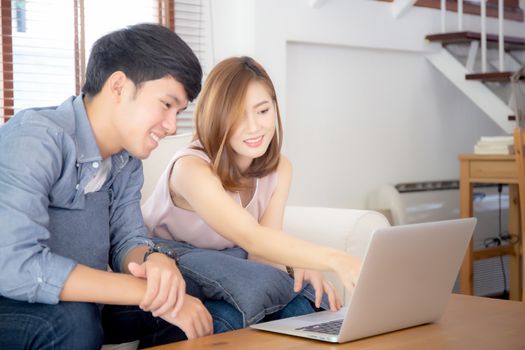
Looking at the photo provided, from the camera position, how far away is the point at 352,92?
392 cm

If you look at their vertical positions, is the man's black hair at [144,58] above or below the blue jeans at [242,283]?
above

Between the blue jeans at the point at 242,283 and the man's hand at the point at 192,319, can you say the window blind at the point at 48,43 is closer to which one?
the blue jeans at the point at 242,283

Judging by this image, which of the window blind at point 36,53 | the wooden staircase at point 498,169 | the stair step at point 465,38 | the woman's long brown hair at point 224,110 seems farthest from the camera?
the stair step at point 465,38

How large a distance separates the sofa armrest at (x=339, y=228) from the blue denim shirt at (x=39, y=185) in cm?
87

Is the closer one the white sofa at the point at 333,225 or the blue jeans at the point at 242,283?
the blue jeans at the point at 242,283

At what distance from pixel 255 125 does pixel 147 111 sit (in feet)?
1.75

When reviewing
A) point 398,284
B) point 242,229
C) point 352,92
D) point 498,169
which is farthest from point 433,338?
point 352,92

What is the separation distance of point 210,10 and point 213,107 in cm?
165

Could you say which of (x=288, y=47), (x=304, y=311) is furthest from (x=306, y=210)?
(x=288, y=47)

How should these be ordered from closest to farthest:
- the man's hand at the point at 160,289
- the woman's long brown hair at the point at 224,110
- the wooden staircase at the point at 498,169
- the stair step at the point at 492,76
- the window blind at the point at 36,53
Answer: the man's hand at the point at 160,289 → the woman's long brown hair at the point at 224,110 → the window blind at the point at 36,53 → the wooden staircase at the point at 498,169 → the stair step at the point at 492,76

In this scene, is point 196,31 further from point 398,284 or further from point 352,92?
point 398,284

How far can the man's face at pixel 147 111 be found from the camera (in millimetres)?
1473

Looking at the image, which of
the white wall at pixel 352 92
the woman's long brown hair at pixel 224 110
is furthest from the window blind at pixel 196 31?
the woman's long brown hair at pixel 224 110

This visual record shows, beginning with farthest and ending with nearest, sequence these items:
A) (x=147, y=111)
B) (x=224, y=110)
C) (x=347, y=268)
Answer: (x=224, y=110) → (x=147, y=111) → (x=347, y=268)
